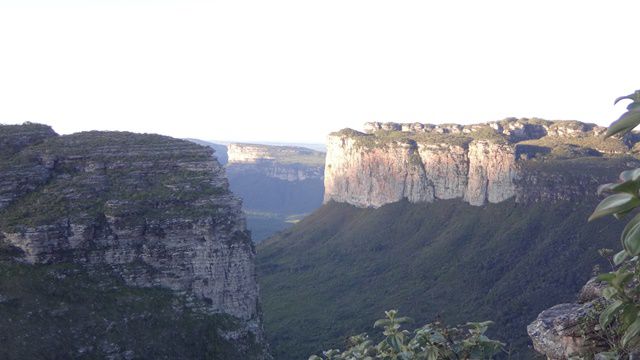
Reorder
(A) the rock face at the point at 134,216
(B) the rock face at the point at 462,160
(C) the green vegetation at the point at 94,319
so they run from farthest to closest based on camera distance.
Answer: (B) the rock face at the point at 462,160
(A) the rock face at the point at 134,216
(C) the green vegetation at the point at 94,319

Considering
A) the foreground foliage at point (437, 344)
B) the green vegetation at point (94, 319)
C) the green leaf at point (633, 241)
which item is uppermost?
the green leaf at point (633, 241)

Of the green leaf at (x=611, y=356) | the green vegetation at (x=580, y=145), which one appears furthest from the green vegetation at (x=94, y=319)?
the green vegetation at (x=580, y=145)

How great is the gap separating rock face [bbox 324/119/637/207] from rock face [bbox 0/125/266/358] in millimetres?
53731

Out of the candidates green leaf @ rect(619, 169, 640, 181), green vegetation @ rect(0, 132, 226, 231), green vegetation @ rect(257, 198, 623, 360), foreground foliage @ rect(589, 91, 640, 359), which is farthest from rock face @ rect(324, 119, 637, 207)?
green leaf @ rect(619, 169, 640, 181)

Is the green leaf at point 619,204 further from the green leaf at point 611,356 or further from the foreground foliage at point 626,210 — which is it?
the green leaf at point 611,356

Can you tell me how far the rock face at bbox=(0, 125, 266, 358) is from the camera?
137 feet

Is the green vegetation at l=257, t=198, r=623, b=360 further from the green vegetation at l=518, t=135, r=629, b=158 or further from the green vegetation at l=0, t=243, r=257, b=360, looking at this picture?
the green vegetation at l=0, t=243, r=257, b=360

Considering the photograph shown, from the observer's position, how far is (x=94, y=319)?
38.2m

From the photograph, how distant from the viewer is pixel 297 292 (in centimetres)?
8706

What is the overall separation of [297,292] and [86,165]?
46.0m

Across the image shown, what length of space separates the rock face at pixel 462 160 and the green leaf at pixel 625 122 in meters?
81.4

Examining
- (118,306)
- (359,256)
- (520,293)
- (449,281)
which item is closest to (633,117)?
(118,306)

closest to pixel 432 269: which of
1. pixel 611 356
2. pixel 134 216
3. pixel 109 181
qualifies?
pixel 134 216

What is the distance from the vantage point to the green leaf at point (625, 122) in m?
4.54
